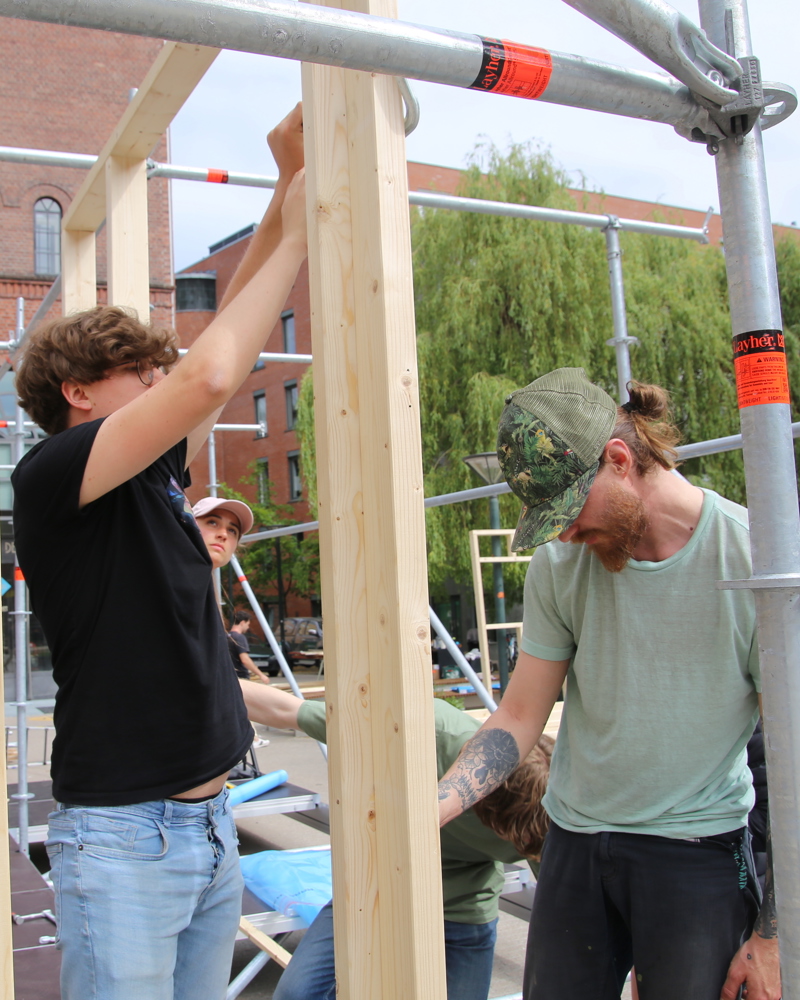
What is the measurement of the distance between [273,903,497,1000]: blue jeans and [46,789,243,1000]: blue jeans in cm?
99

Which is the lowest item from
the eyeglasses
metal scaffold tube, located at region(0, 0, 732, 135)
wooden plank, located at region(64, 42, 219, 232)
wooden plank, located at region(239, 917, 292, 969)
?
wooden plank, located at region(239, 917, 292, 969)

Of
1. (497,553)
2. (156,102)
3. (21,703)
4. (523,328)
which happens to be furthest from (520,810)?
(523,328)

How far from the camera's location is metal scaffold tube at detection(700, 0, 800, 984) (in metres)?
1.23

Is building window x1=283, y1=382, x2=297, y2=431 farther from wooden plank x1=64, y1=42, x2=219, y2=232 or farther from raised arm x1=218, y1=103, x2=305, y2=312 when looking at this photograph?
raised arm x1=218, y1=103, x2=305, y2=312

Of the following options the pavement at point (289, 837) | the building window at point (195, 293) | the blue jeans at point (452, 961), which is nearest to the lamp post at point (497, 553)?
the pavement at point (289, 837)

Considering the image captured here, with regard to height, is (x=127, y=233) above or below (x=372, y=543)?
above

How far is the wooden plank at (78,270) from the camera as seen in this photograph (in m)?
3.17

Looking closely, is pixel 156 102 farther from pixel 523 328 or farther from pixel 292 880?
pixel 523 328

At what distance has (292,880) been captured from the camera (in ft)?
13.4

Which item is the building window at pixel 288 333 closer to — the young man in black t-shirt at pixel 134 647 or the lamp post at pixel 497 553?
the lamp post at pixel 497 553

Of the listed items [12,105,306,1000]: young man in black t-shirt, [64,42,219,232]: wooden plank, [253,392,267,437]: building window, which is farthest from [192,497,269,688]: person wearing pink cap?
[253,392,267,437]: building window

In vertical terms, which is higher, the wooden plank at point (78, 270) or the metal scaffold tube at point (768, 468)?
the wooden plank at point (78, 270)

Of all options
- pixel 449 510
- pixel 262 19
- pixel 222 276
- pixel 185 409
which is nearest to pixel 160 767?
pixel 185 409

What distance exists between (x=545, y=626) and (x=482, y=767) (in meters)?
0.31
